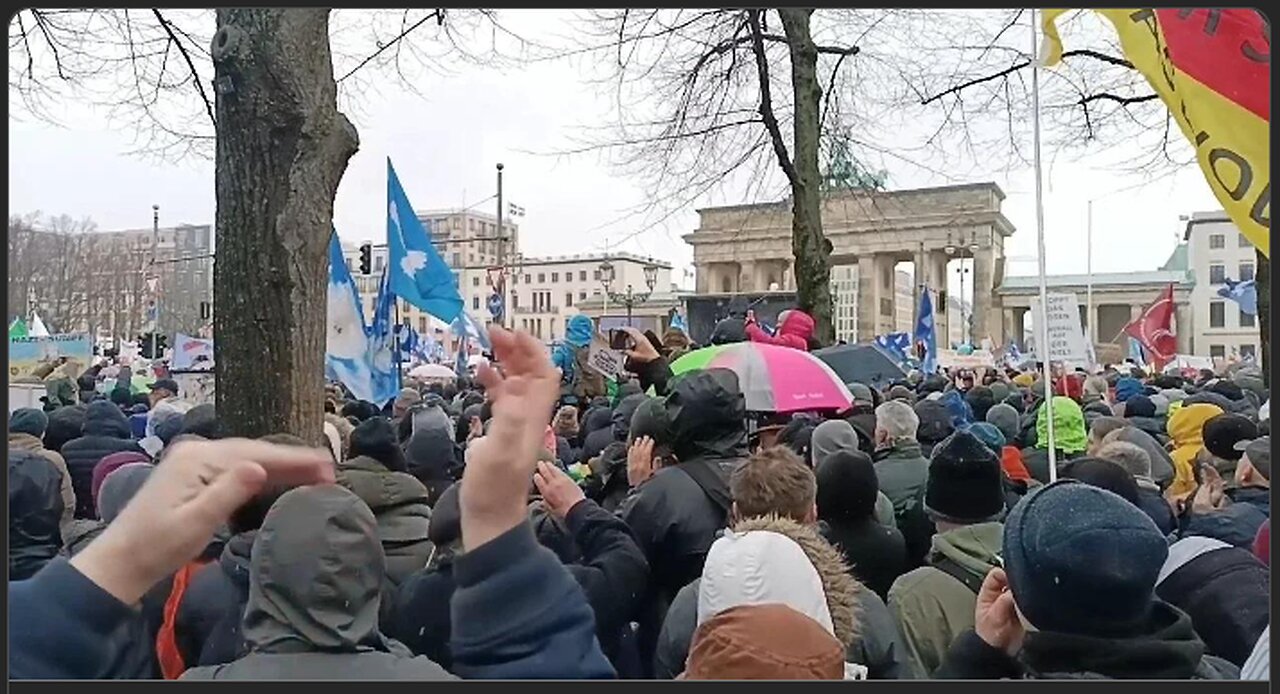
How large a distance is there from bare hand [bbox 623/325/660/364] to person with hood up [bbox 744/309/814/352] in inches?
94.9

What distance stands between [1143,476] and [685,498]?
2.46 m

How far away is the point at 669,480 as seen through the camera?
149 inches

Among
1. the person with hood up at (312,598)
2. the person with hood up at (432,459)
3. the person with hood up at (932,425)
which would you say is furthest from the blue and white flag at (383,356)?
the person with hood up at (312,598)

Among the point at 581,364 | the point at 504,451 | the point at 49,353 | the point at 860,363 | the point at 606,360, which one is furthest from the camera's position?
the point at 49,353

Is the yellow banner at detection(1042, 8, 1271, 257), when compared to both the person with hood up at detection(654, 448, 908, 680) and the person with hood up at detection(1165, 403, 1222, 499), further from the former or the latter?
the person with hood up at detection(1165, 403, 1222, 499)

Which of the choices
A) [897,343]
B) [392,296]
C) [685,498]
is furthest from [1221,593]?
[897,343]

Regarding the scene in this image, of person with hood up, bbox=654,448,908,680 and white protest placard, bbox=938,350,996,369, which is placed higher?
white protest placard, bbox=938,350,996,369

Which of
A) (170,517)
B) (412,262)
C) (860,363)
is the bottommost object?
(170,517)

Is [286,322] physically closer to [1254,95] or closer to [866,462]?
[866,462]

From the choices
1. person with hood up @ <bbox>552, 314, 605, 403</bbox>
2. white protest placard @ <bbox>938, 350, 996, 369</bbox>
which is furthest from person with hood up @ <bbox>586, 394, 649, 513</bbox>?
white protest placard @ <bbox>938, 350, 996, 369</bbox>

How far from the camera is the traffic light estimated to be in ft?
51.1

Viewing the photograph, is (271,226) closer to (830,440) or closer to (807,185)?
(830,440)

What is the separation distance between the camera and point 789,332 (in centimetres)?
966

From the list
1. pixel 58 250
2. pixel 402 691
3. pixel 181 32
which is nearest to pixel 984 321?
pixel 58 250
